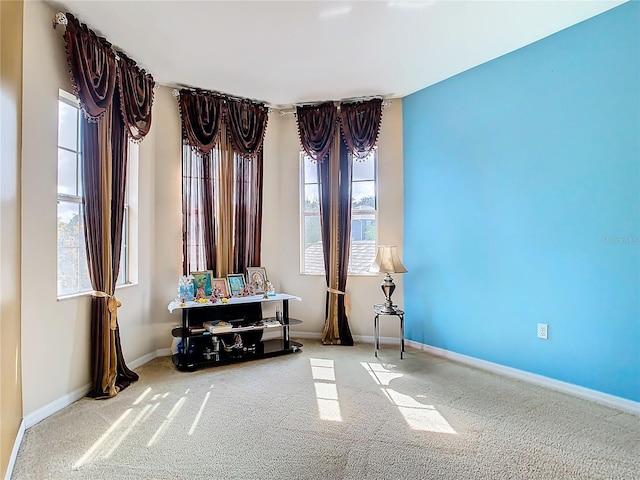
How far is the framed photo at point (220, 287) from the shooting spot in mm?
3931

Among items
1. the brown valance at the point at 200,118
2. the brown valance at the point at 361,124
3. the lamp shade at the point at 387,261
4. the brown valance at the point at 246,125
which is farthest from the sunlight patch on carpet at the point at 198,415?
the brown valance at the point at 361,124

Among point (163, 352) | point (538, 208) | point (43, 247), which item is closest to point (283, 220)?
point (163, 352)

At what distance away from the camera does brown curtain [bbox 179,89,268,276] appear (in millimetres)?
4004

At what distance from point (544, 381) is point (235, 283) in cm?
309

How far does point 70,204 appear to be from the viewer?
294cm

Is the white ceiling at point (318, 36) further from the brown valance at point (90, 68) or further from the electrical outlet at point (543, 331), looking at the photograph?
the electrical outlet at point (543, 331)

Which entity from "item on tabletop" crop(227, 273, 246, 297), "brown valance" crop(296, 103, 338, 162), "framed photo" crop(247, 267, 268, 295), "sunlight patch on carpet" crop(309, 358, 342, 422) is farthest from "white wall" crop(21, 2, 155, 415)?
"brown valance" crop(296, 103, 338, 162)

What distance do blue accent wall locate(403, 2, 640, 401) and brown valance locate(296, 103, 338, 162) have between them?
93 centimetres

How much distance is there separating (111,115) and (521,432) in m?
3.86

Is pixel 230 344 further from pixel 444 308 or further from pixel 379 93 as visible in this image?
pixel 379 93

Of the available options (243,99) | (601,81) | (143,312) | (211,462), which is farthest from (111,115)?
(601,81)

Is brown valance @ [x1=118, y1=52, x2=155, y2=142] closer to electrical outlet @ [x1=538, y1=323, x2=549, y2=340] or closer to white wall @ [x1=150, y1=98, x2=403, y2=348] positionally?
white wall @ [x1=150, y1=98, x2=403, y2=348]

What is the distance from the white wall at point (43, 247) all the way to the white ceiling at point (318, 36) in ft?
1.36

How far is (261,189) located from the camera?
176 inches
